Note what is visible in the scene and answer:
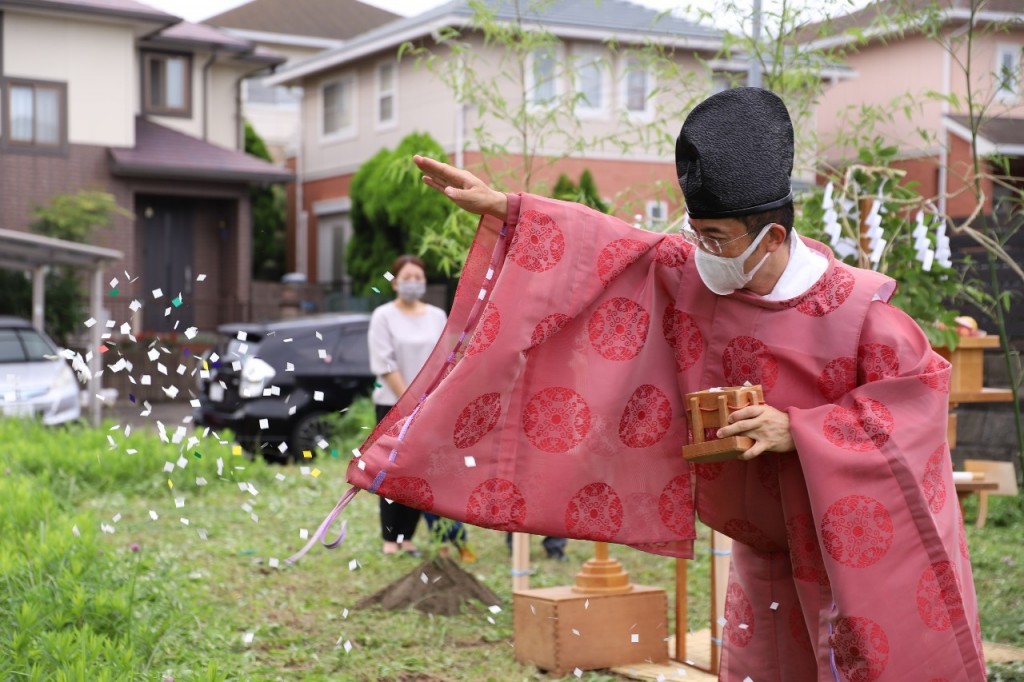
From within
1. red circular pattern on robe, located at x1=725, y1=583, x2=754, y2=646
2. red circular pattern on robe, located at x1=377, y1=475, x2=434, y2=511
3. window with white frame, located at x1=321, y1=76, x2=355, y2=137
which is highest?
window with white frame, located at x1=321, y1=76, x2=355, y2=137

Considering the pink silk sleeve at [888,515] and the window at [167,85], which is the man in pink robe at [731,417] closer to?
the pink silk sleeve at [888,515]

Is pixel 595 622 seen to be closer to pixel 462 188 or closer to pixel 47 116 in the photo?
pixel 462 188

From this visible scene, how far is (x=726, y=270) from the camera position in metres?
3.10

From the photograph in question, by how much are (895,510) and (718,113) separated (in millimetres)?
1000

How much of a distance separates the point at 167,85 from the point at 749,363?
77.9ft

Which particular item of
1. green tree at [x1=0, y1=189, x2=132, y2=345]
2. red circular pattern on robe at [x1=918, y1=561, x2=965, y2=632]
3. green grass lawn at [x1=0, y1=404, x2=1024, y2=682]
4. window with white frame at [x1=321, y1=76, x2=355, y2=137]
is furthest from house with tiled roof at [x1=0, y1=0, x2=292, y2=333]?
red circular pattern on robe at [x1=918, y1=561, x2=965, y2=632]

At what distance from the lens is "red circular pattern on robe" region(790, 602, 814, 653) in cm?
330

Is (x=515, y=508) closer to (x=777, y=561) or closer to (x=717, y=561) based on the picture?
(x=777, y=561)

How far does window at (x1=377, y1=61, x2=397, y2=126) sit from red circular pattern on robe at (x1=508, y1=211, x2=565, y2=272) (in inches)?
888

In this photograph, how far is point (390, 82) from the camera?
25625 mm

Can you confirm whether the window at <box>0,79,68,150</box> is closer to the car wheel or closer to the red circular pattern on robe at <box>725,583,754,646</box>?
the car wheel

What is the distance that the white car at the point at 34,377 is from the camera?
43.8ft

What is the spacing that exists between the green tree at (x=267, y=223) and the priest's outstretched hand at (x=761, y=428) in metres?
26.0

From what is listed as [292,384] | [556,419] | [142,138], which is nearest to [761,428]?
[556,419]
